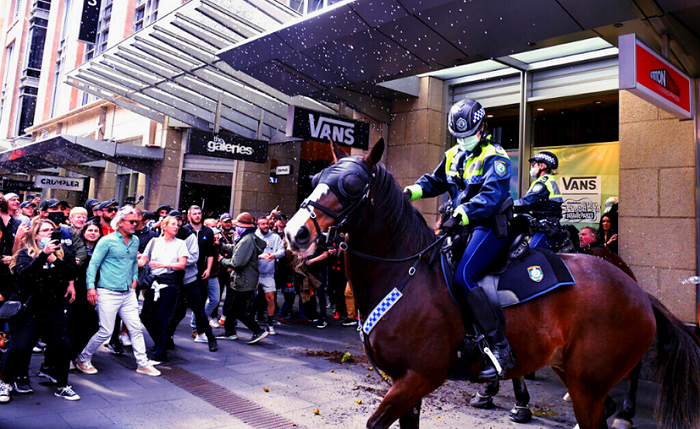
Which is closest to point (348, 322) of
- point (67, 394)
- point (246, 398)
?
point (246, 398)

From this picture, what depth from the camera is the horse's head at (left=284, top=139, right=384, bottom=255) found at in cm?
294

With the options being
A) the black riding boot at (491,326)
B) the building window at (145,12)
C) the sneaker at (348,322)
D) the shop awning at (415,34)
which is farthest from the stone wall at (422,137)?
the building window at (145,12)

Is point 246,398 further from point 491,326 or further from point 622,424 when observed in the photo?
point 622,424

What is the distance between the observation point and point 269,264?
30.8ft

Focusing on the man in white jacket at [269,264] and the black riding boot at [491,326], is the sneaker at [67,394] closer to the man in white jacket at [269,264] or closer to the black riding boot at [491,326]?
the man in white jacket at [269,264]

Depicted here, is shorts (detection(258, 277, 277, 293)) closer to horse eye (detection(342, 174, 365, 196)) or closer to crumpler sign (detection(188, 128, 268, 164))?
crumpler sign (detection(188, 128, 268, 164))

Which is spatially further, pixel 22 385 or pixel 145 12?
pixel 145 12

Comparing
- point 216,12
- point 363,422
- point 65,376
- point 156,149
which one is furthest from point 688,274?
point 156,149

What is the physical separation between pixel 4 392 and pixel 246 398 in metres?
2.42

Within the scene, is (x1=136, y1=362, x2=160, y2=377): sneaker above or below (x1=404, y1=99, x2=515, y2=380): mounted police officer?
below

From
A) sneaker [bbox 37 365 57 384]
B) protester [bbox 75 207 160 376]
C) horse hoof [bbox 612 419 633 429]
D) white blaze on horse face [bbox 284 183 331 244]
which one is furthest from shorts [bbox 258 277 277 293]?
white blaze on horse face [bbox 284 183 331 244]

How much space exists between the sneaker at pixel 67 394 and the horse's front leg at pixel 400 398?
12.4ft

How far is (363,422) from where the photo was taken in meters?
4.97

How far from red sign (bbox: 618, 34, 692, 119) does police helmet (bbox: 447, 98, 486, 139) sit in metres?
2.83
